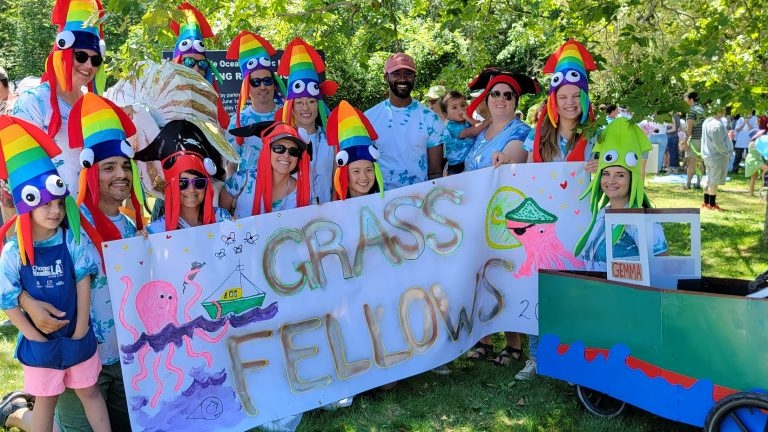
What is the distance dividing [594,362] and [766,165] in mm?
9742

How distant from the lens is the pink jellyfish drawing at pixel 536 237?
4591mm

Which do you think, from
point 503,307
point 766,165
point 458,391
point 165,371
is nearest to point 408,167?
point 503,307

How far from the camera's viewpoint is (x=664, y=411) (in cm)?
353

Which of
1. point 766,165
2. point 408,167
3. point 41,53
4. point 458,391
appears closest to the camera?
point 458,391

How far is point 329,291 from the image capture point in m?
4.19

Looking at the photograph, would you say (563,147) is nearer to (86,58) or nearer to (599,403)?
(599,403)

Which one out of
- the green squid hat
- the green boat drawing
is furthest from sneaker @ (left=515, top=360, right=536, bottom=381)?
the green boat drawing

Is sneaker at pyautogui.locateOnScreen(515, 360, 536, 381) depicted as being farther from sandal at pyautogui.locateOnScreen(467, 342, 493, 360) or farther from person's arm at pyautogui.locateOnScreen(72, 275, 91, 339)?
person's arm at pyautogui.locateOnScreen(72, 275, 91, 339)

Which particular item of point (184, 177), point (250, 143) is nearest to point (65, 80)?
point (184, 177)

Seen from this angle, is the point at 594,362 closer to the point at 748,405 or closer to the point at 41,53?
the point at 748,405

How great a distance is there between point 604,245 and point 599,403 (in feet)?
2.99

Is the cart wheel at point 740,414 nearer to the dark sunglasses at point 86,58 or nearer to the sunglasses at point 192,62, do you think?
the dark sunglasses at point 86,58

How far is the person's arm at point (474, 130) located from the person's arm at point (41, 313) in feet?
10.3

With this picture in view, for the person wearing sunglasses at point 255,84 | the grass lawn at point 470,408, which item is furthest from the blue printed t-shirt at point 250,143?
the grass lawn at point 470,408
